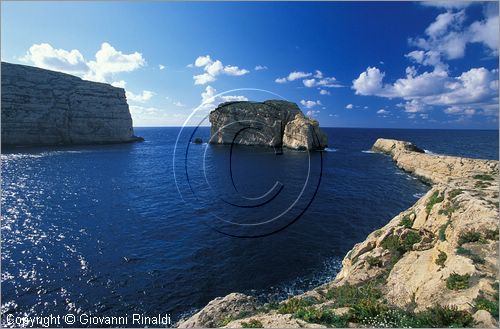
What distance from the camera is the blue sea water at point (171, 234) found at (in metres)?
22.0

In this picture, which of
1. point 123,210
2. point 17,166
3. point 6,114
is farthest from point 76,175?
point 6,114

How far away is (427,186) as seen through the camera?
57.0 metres

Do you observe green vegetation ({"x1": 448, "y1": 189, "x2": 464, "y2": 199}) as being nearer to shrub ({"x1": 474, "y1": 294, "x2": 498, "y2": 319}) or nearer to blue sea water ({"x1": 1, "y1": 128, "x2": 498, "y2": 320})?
shrub ({"x1": 474, "y1": 294, "x2": 498, "y2": 319})

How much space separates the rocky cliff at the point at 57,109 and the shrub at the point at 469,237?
5719 inches

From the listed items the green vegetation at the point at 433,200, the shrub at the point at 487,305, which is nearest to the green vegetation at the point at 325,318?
the shrub at the point at 487,305

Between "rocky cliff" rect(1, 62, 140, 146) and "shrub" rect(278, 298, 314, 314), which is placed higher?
"rocky cliff" rect(1, 62, 140, 146)

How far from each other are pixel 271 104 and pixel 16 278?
4910 inches

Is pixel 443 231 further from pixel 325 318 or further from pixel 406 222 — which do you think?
pixel 325 318

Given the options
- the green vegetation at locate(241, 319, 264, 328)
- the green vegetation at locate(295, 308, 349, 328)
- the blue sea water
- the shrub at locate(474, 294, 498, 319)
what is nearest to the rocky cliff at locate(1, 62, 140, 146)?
the blue sea water

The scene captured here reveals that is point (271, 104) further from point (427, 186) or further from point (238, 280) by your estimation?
point (238, 280)

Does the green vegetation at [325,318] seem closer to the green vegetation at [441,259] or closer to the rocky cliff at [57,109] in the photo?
the green vegetation at [441,259]

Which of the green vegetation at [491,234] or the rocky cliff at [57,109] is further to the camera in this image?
the rocky cliff at [57,109]

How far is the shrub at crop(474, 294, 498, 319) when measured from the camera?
10219 millimetres

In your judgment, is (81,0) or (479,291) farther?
(81,0)
